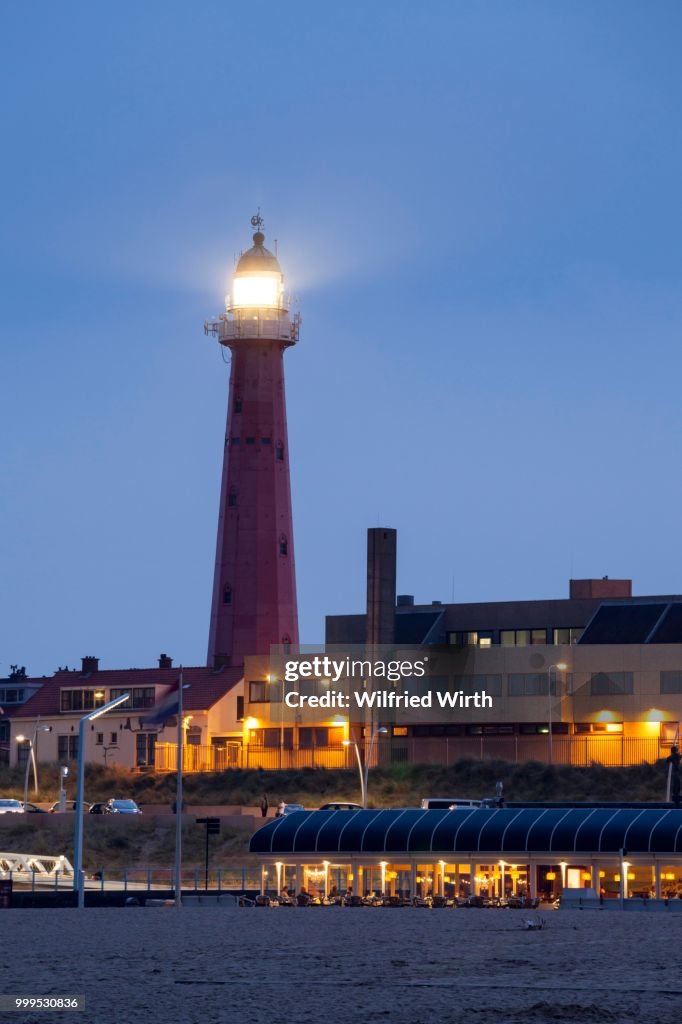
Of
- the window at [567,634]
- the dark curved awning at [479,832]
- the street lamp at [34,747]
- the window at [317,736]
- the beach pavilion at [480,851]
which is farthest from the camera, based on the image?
the window at [567,634]

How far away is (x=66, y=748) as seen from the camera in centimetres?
12888

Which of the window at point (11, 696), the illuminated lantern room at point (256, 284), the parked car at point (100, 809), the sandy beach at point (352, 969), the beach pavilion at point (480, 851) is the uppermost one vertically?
the illuminated lantern room at point (256, 284)

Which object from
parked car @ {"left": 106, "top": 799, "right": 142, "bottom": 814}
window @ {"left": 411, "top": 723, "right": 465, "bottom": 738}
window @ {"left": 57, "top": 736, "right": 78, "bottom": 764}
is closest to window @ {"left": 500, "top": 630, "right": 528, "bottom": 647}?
window @ {"left": 411, "top": 723, "right": 465, "bottom": 738}

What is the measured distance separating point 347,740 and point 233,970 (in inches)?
3114

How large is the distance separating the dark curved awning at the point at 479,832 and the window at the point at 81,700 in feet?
175

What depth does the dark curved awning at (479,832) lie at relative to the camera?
7100 centimetres

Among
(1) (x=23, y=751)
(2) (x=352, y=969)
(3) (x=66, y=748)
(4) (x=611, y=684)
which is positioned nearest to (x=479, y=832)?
(2) (x=352, y=969)

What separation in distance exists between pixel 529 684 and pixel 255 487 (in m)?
19.1

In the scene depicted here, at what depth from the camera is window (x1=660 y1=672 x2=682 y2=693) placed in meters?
111

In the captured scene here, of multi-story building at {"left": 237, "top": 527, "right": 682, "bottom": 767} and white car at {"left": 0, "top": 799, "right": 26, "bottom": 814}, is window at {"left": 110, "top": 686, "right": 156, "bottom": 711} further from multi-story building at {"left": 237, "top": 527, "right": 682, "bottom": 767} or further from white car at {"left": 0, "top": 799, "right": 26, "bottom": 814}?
white car at {"left": 0, "top": 799, "right": 26, "bottom": 814}

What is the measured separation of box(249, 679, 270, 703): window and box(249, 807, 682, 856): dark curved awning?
4023 centimetres

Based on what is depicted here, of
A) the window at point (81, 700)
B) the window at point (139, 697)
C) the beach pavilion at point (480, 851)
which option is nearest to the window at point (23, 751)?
the window at point (81, 700)

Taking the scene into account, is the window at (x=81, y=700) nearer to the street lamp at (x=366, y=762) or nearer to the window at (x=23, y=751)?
the window at (x=23, y=751)

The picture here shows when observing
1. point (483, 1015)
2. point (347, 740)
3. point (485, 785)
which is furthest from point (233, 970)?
point (347, 740)
